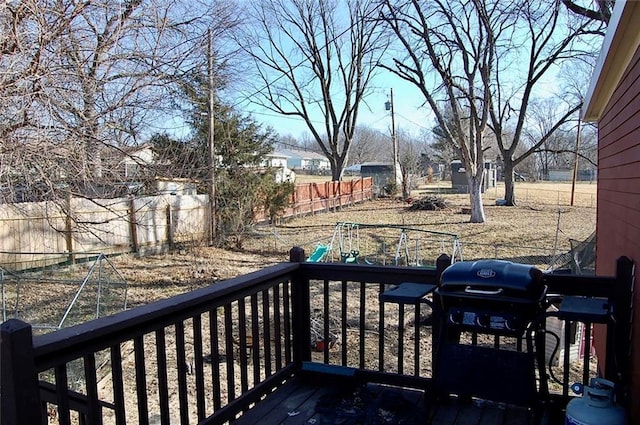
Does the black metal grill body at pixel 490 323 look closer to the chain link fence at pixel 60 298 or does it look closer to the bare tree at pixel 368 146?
the chain link fence at pixel 60 298

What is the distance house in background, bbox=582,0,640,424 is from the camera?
7.79 feet

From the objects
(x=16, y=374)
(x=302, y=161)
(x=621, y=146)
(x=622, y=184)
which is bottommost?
(x=16, y=374)

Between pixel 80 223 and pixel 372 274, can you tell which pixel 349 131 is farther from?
pixel 372 274

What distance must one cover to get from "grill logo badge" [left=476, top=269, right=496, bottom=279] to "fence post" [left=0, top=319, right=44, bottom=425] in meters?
1.67

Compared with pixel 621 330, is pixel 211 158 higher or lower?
higher

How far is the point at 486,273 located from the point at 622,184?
2570 millimetres

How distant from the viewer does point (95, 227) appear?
7.75m

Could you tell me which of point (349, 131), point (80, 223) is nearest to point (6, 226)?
point (80, 223)

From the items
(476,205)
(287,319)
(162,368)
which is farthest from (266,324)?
(476,205)

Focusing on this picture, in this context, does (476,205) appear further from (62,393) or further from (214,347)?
(62,393)

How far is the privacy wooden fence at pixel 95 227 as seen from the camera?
671cm

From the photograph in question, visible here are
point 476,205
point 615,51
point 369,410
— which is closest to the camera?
point 369,410

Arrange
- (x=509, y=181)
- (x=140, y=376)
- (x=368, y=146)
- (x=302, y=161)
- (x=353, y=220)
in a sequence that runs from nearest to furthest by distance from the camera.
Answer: (x=140, y=376)
(x=353, y=220)
(x=509, y=181)
(x=368, y=146)
(x=302, y=161)

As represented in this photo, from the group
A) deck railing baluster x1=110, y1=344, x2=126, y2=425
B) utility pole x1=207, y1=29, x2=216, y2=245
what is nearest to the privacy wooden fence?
utility pole x1=207, y1=29, x2=216, y2=245
